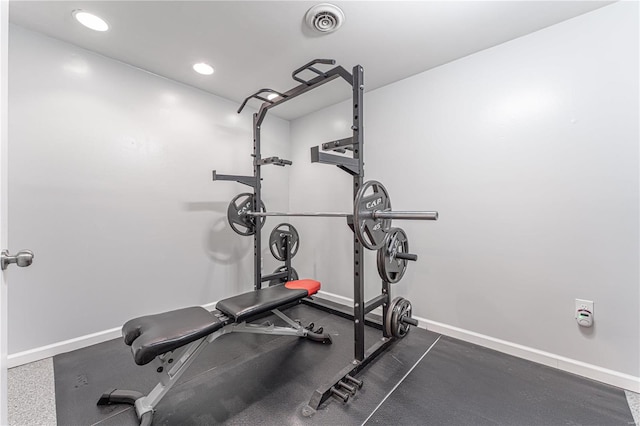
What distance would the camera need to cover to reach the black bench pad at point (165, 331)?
130 centimetres

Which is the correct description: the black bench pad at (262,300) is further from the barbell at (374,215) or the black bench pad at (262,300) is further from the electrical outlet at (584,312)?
the electrical outlet at (584,312)

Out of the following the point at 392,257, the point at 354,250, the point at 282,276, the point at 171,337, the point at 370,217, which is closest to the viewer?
the point at 171,337

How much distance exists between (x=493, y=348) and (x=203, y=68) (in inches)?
138

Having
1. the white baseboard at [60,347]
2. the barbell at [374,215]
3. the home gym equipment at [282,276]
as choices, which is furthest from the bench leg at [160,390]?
the home gym equipment at [282,276]

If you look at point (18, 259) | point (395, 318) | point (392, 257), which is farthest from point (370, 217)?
point (18, 259)

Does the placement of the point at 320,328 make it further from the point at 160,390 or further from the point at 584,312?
the point at 584,312

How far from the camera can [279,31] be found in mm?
1910

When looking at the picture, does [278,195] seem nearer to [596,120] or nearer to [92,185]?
[92,185]

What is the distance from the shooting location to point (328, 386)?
63.0 inches

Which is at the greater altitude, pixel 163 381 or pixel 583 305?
pixel 583 305

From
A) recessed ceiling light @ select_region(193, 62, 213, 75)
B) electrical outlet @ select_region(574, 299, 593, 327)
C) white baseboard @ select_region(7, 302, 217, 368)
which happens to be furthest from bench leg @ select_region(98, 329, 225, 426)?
electrical outlet @ select_region(574, 299, 593, 327)

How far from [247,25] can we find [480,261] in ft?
8.47

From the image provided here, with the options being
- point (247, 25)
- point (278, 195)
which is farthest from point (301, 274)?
point (247, 25)

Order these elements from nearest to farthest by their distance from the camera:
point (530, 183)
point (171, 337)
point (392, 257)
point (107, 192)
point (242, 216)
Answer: point (171, 337)
point (530, 183)
point (392, 257)
point (107, 192)
point (242, 216)
